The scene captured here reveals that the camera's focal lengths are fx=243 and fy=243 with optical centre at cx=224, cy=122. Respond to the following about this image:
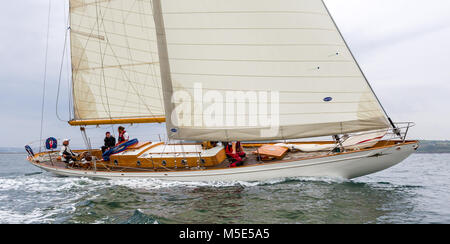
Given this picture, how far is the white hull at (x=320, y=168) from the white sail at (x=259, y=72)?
1033 mm

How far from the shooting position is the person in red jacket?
9.97m

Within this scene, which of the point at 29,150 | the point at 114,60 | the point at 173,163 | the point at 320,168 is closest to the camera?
Result: the point at 320,168

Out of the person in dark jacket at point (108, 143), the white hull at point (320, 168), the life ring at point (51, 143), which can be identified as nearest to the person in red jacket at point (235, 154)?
the white hull at point (320, 168)

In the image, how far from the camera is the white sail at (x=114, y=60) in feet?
45.4

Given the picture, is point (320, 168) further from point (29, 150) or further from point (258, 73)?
point (29, 150)

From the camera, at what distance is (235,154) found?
1015cm

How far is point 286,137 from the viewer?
9.70m

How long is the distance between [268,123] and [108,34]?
35.9 ft

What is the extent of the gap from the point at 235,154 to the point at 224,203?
9.90 feet

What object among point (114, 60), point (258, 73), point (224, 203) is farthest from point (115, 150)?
point (258, 73)

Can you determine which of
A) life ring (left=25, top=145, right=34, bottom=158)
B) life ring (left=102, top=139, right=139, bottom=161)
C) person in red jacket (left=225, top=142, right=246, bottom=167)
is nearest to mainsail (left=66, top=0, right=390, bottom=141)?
person in red jacket (left=225, top=142, right=246, bottom=167)

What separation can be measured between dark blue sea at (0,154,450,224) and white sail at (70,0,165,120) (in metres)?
5.51

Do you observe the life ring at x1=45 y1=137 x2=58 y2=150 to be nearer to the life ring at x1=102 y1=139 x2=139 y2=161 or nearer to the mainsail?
the life ring at x1=102 y1=139 x2=139 y2=161
